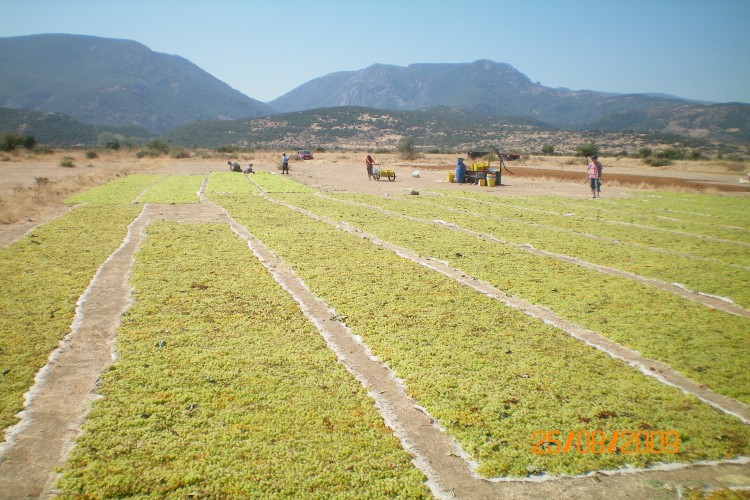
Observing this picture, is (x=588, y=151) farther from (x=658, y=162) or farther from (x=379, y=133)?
(x=379, y=133)

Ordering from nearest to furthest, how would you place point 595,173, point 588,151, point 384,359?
point 384,359 → point 595,173 → point 588,151

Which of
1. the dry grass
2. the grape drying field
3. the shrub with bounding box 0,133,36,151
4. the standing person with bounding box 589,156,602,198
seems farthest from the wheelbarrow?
the shrub with bounding box 0,133,36,151

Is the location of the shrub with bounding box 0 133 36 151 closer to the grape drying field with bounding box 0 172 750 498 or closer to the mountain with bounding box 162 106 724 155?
the mountain with bounding box 162 106 724 155

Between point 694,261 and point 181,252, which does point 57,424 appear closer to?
point 181,252

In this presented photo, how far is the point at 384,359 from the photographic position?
5.18 m

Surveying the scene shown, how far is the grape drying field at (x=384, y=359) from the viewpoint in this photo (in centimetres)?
353

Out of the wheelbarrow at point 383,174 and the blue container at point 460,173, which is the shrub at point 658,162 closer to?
the blue container at point 460,173

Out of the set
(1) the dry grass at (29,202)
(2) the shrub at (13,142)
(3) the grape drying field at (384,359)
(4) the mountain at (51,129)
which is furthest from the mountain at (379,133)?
(3) the grape drying field at (384,359)

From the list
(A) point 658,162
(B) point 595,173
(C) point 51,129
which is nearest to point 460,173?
(B) point 595,173

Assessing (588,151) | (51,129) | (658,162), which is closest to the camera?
(658,162)

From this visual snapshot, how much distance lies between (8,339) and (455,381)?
180 inches
